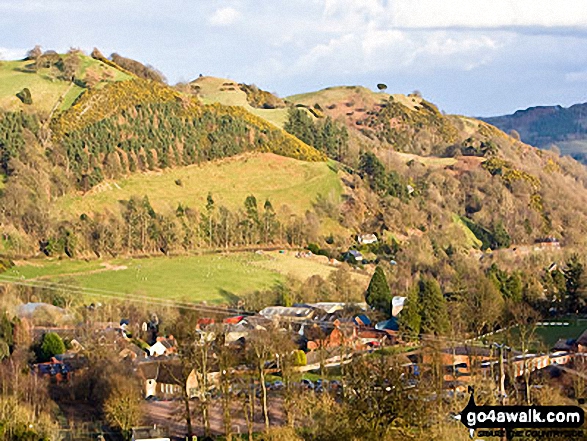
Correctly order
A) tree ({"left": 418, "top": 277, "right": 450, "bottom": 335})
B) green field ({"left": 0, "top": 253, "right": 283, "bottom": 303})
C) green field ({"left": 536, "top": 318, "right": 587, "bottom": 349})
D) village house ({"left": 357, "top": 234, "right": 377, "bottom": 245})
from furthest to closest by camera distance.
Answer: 1. village house ({"left": 357, "top": 234, "right": 377, "bottom": 245})
2. green field ({"left": 0, "top": 253, "right": 283, "bottom": 303})
3. tree ({"left": 418, "top": 277, "right": 450, "bottom": 335})
4. green field ({"left": 536, "top": 318, "right": 587, "bottom": 349})

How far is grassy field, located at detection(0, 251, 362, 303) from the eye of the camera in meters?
65.2

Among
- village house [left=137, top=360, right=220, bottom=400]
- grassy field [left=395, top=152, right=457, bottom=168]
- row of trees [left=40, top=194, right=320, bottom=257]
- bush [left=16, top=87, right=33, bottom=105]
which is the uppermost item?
bush [left=16, top=87, right=33, bottom=105]

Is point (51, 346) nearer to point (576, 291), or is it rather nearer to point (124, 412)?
point (124, 412)

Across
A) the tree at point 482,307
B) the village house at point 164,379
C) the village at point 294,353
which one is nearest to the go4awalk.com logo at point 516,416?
the village at point 294,353

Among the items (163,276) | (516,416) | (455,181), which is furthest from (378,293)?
(455,181)

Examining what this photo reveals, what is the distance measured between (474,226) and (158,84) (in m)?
33.6

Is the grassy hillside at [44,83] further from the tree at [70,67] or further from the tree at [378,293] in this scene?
the tree at [378,293]

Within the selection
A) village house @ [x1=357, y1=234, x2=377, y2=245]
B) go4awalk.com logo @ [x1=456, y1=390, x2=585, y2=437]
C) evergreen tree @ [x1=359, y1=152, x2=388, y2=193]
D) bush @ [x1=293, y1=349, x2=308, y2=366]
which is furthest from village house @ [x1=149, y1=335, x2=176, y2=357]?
evergreen tree @ [x1=359, y1=152, x2=388, y2=193]

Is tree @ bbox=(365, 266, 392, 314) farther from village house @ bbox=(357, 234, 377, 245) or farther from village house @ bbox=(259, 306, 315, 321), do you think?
village house @ bbox=(357, 234, 377, 245)

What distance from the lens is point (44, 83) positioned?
317ft

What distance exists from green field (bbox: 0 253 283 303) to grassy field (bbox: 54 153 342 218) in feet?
24.4

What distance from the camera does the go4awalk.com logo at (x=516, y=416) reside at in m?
18.2

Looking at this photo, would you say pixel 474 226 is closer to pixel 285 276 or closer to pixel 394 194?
pixel 394 194

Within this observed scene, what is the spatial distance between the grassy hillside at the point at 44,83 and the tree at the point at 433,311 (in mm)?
47360
